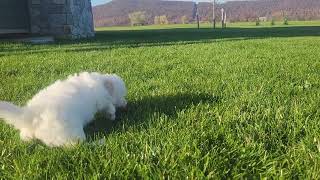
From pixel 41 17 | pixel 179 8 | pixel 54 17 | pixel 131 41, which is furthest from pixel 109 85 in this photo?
pixel 179 8

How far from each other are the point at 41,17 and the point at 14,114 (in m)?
16.6

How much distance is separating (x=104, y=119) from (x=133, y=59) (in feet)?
16.8

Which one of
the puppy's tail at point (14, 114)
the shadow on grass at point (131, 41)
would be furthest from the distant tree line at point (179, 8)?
the puppy's tail at point (14, 114)

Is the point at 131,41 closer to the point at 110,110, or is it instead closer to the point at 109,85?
the point at 109,85

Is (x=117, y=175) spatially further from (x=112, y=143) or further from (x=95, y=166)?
(x=112, y=143)

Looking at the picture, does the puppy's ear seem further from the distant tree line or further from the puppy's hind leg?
the distant tree line

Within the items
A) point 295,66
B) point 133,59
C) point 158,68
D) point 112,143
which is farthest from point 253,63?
point 112,143

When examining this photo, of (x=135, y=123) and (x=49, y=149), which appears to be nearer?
(x=49, y=149)

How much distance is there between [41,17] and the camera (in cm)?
1912

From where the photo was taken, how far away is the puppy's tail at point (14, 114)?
323 cm

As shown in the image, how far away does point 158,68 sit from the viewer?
7922 mm

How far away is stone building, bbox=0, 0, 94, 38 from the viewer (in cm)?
1898

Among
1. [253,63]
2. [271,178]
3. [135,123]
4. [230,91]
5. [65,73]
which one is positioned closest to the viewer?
[271,178]

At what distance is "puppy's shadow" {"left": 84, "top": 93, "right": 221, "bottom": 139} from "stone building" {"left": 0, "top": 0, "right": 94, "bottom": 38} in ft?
47.9
